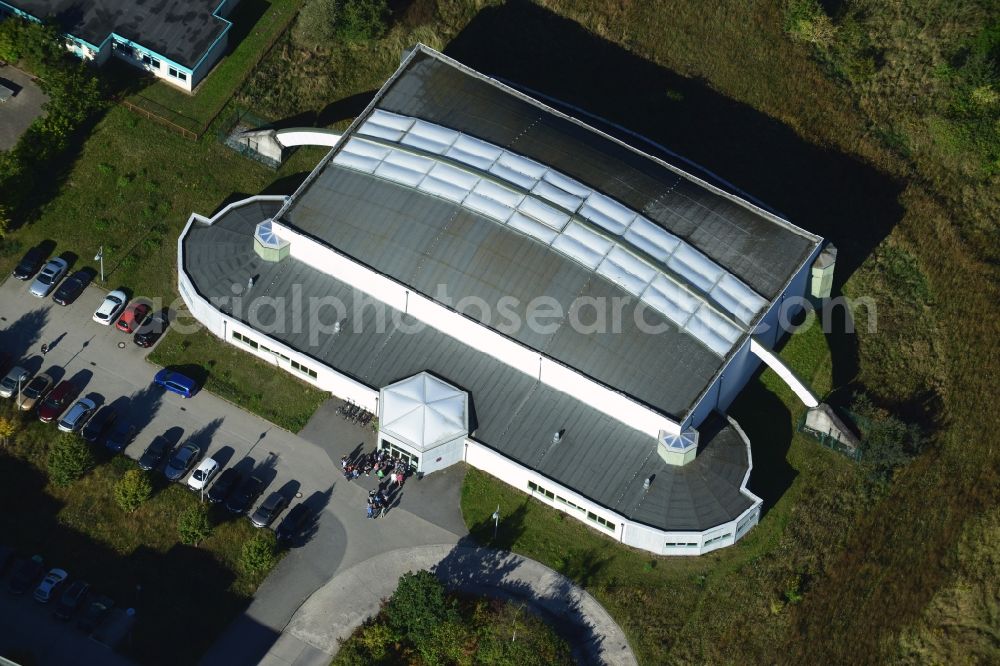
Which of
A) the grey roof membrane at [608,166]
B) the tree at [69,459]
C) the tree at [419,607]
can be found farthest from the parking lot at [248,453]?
the grey roof membrane at [608,166]

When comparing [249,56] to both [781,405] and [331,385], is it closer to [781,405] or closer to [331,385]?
[331,385]

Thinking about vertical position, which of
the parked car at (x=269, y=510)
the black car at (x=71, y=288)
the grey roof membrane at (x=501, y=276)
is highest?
the grey roof membrane at (x=501, y=276)

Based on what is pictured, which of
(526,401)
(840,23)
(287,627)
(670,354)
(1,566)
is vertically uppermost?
(840,23)

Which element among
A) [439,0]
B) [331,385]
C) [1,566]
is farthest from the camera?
[439,0]

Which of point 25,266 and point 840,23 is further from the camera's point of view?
point 840,23

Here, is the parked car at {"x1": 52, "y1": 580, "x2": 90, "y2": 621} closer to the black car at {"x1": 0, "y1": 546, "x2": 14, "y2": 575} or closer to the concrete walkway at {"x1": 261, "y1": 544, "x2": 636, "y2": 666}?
the black car at {"x1": 0, "y1": 546, "x2": 14, "y2": 575}

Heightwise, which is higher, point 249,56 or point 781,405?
point 781,405

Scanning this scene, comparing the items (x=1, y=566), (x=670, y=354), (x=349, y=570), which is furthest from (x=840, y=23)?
(x=1, y=566)

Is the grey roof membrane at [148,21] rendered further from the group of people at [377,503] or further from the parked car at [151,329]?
the group of people at [377,503]

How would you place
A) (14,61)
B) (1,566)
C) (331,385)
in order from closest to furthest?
(1,566), (331,385), (14,61)
